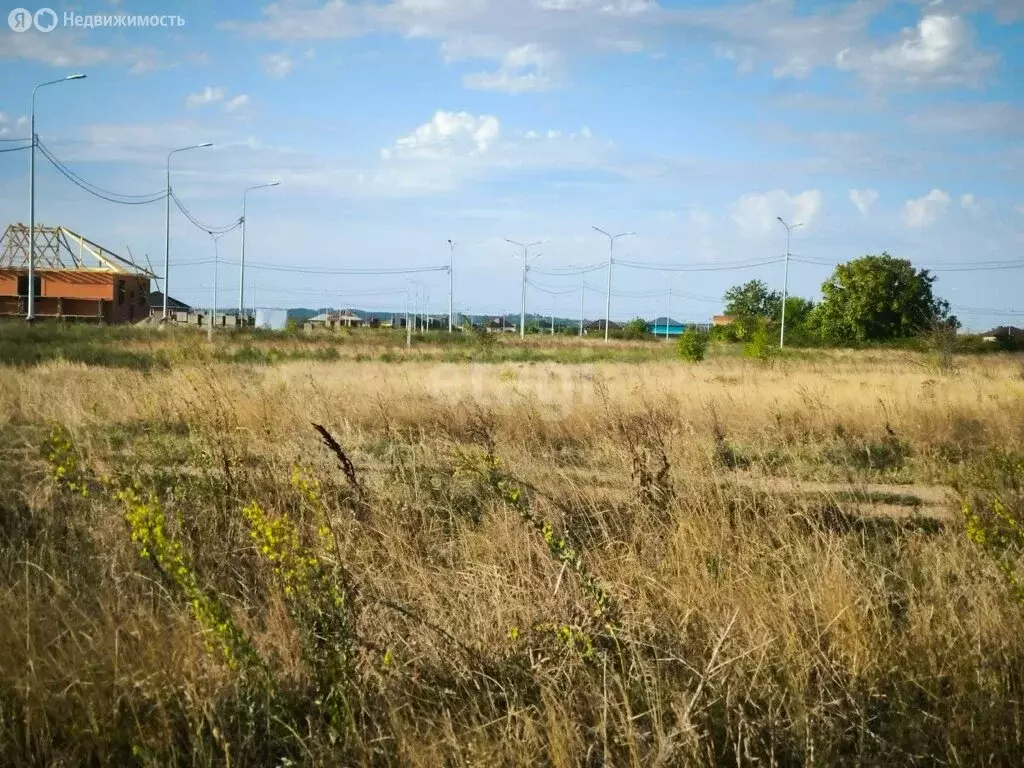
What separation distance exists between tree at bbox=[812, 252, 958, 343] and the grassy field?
74.2 metres

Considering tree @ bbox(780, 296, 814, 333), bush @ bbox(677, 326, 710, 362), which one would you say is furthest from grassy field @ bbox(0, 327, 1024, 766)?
tree @ bbox(780, 296, 814, 333)

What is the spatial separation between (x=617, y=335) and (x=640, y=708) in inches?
3404

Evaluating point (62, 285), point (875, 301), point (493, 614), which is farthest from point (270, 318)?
point (493, 614)

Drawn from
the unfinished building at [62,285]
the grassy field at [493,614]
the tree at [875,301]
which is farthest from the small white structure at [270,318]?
the grassy field at [493,614]

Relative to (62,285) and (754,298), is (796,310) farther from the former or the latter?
(62,285)

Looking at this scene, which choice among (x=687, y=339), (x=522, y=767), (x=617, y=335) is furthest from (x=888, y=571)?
(x=617, y=335)

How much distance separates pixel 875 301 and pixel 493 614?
79926 millimetres

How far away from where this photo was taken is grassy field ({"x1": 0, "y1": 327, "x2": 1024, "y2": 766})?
4027mm

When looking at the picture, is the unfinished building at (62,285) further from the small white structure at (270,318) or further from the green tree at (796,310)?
the green tree at (796,310)

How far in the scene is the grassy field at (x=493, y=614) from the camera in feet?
13.2

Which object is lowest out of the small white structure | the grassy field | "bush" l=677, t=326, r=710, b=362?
the grassy field

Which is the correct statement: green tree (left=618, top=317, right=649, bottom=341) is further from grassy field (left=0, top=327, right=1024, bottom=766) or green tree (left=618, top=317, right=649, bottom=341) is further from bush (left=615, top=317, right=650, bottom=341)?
grassy field (left=0, top=327, right=1024, bottom=766)

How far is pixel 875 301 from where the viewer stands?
7850 cm

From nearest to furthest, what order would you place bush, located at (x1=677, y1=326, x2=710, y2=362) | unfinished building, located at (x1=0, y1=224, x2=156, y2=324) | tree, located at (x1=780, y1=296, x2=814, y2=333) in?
bush, located at (x1=677, y1=326, x2=710, y2=362) → unfinished building, located at (x1=0, y1=224, x2=156, y2=324) → tree, located at (x1=780, y1=296, x2=814, y2=333)
